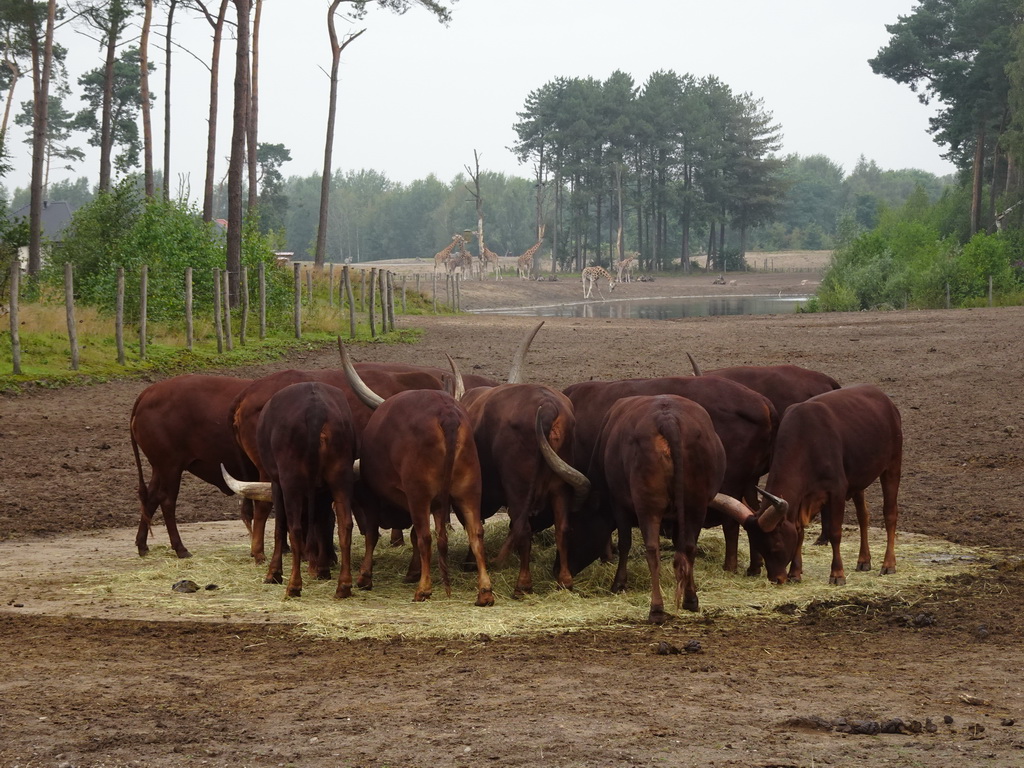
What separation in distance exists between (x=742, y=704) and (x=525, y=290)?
66.8 m

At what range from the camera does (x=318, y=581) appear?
29.3ft

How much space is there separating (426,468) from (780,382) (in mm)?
3545

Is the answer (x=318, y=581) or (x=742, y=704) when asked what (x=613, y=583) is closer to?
(x=318, y=581)

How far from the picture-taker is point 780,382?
10.2m

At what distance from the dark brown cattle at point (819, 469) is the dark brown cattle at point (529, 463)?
125cm

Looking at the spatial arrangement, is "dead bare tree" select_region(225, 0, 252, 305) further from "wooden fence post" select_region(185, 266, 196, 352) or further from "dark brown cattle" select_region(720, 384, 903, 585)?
"dark brown cattle" select_region(720, 384, 903, 585)

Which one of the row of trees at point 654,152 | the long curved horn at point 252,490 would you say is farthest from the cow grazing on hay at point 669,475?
the row of trees at point 654,152

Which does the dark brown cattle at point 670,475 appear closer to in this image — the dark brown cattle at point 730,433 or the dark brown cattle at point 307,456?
the dark brown cattle at point 730,433

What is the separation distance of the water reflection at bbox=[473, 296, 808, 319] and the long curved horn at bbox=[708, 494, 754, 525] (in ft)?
129

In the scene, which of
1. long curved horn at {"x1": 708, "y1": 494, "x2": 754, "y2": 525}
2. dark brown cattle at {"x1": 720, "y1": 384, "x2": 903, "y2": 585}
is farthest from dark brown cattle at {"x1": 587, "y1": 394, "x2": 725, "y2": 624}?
dark brown cattle at {"x1": 720, "y1": 384, "x2": 903, "y2": 585}

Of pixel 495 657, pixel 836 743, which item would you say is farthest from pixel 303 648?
pixel 836 743

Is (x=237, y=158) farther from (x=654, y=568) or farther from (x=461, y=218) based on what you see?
(x=461, y=218)

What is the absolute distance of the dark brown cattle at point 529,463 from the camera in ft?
27.8

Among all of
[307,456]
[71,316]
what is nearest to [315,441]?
[307,456]
